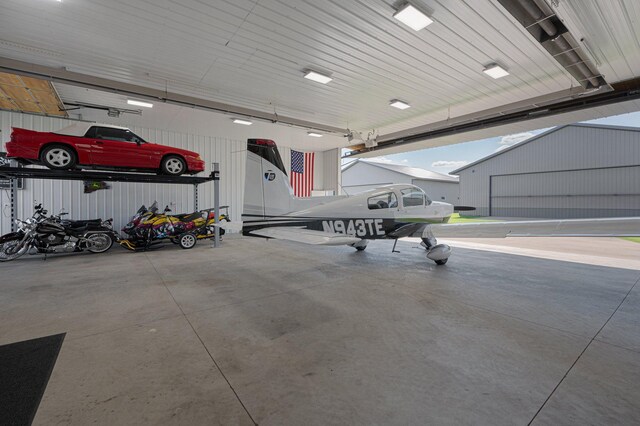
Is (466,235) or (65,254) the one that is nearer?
(466,235)

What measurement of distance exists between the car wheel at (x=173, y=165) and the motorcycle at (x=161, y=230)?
203 centimetres

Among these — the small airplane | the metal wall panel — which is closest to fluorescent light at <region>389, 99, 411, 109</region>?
the small airplane

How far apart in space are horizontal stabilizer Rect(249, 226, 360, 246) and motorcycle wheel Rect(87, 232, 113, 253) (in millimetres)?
4887

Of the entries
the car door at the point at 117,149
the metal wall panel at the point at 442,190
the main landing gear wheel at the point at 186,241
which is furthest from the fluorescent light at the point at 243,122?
the metal wall panel at the point at 442,190

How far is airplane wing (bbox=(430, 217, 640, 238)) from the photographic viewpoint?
357 cm

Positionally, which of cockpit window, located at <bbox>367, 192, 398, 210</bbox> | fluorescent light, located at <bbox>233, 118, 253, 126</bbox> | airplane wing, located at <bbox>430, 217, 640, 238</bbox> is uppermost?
fluorescent light, located at <bbox>233, 118, 253, 126</bbox>

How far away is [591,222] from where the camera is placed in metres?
4.02

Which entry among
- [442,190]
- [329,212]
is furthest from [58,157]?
[442,190]

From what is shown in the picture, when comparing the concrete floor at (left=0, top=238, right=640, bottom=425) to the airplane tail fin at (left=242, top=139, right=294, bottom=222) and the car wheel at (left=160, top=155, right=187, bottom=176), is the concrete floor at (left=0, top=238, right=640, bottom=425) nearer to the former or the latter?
the airplane tail fin at (left=242, top=139, right=294, bottom=222)

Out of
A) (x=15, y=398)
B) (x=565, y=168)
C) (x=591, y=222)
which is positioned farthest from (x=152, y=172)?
(x=565, y=168)

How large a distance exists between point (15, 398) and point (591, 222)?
675cm

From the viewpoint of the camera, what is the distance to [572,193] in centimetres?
1775

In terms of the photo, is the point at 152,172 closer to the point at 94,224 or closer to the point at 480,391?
the point at 94,224

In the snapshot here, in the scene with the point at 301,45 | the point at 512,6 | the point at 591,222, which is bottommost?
the point at 591,222
